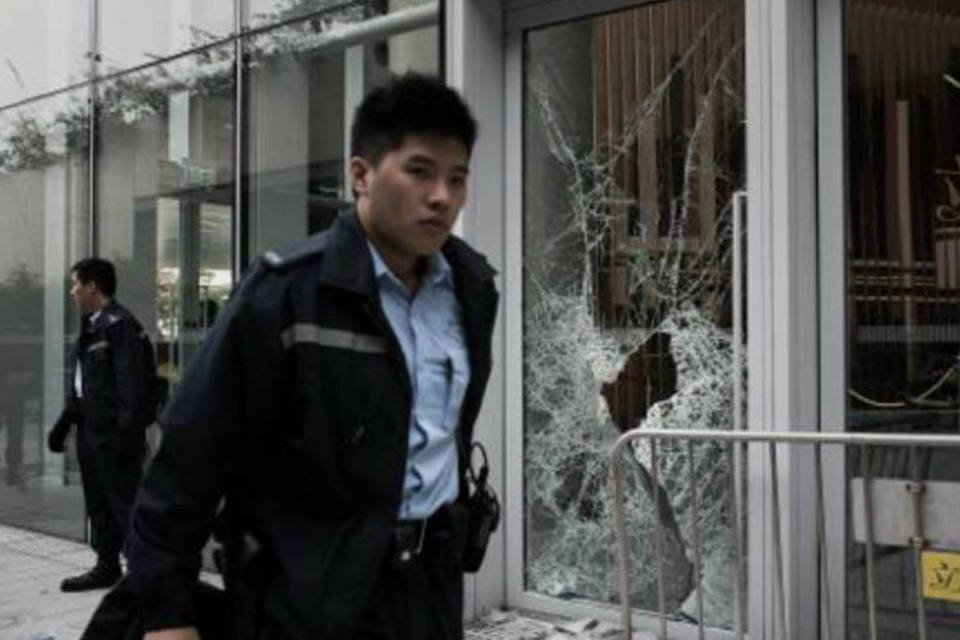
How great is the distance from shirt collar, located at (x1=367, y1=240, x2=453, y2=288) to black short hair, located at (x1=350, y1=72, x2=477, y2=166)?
193 millimetres

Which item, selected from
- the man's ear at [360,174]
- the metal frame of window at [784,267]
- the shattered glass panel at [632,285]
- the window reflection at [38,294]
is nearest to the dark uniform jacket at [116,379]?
the window reflection at [38,294]

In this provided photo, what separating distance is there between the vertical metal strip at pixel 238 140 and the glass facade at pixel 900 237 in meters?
3.99

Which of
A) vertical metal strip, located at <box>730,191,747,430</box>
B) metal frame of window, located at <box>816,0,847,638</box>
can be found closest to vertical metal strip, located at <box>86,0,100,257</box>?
vertical metal strip, located at <box>730,191,747,430</box>

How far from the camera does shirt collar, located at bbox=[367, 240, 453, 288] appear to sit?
2.41 metres

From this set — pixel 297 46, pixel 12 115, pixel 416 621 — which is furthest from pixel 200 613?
pixel 12 115

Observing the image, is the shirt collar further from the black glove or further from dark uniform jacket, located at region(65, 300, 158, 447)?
the black glove

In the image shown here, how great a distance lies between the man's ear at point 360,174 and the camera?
241 centimetres

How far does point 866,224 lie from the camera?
16.1 feet

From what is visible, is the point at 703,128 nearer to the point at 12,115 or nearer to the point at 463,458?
the point at 463,458

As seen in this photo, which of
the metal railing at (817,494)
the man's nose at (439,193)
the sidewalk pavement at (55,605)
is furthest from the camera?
the sidewalk pavement at (55,605)

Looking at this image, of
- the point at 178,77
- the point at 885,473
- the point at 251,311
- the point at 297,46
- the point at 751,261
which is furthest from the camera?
the point at 178,77

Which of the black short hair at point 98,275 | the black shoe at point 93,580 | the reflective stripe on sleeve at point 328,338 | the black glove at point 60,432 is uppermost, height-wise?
the black short hair at point 98,275

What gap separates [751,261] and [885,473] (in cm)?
99

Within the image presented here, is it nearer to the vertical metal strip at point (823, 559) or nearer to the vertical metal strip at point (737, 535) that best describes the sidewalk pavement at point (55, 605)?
the vertical metal strip at point (737, 535)
